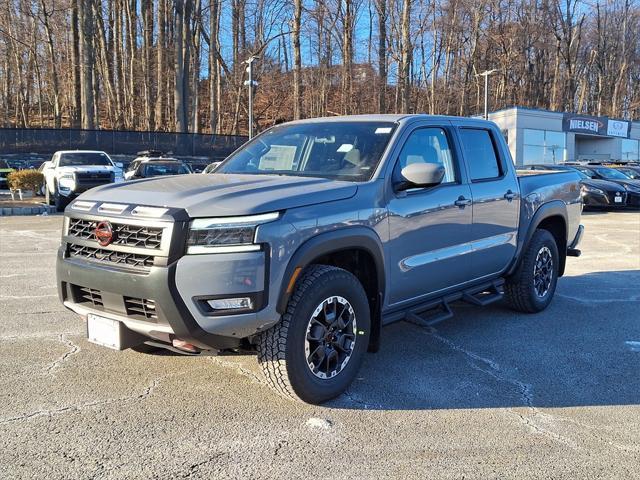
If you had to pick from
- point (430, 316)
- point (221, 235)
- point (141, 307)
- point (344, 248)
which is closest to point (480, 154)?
point (430, 316)

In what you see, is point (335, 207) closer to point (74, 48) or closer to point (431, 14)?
point (74, 48)

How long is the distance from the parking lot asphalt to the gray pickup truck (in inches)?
13.0

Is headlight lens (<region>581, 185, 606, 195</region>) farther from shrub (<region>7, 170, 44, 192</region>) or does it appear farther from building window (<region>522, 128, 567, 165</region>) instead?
building window (<region>522, 128, 567, 165</region>)

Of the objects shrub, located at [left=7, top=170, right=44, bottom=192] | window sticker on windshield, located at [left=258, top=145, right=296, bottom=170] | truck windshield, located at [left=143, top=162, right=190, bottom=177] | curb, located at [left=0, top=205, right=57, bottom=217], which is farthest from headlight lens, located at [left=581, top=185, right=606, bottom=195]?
shrub, located at [left=7, top=170, right=44, bottom=192]

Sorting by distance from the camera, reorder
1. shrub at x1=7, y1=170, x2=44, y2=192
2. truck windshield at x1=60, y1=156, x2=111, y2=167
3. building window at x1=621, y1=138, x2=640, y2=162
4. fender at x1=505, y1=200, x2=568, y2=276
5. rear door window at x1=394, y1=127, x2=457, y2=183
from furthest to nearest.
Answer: building window at x1=621, y1=138, x2=640, y2=162 < shrub at x1=7, y1=170, x2=44, y2=192 < truck windshield at x1=60, y1=156, x2=111, y2=167 < fender at x1=505, y1=200, x2=568, y2=276 < rear door window at x1=394, y1=127, x2=457, y2=183

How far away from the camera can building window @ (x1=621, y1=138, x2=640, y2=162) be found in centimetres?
4700

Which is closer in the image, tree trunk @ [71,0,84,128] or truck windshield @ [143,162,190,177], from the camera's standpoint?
truck windshield @ [143,162,190,177]

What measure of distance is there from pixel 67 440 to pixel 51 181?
55.7ft

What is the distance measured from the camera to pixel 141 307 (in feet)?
11.1

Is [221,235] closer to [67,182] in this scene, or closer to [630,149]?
[67,182]

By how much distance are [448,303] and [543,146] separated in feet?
126

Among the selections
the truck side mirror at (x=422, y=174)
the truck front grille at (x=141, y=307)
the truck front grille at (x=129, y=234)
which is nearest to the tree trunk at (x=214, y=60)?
the truck side mirror at (x=422, y=174)

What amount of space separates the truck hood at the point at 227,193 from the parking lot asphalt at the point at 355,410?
1299mm

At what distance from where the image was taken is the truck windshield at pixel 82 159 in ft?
60.7
